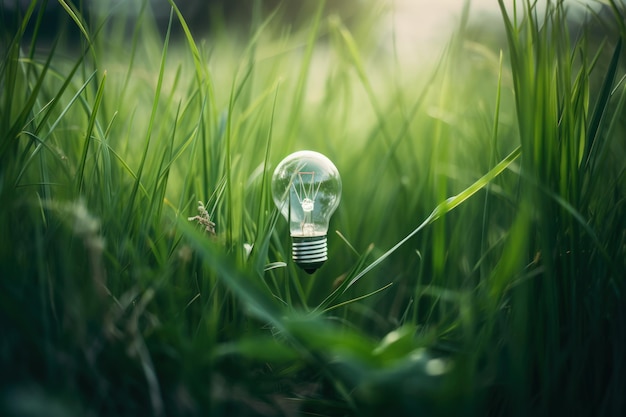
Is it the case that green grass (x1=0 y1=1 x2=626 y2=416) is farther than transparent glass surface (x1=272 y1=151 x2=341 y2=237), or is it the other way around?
transparent glass surface (x1=272 y1=151 x2=341 y2=237)

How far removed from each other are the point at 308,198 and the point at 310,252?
104mm

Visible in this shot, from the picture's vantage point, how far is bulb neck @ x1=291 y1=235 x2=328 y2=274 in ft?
2.28

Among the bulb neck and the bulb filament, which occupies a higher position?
the bulb filament

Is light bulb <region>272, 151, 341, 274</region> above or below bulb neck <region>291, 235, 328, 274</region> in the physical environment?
above

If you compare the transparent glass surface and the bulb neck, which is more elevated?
the transparent glass surface

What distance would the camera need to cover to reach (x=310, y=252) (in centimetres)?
69

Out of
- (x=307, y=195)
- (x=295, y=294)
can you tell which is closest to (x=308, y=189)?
(x=307, y=195)

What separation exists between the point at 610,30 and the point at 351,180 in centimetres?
52

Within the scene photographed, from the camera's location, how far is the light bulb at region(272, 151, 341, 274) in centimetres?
70

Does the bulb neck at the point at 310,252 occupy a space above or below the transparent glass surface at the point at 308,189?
below

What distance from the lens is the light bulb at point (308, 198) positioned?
0.70 m

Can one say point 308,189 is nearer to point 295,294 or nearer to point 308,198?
point 308,198

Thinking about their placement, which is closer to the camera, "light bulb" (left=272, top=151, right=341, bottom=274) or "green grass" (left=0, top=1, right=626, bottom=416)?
"green grass" (left=0, top=1, right=626, bottom=416)

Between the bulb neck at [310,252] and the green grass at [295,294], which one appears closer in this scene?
the green grass at [295,294]
